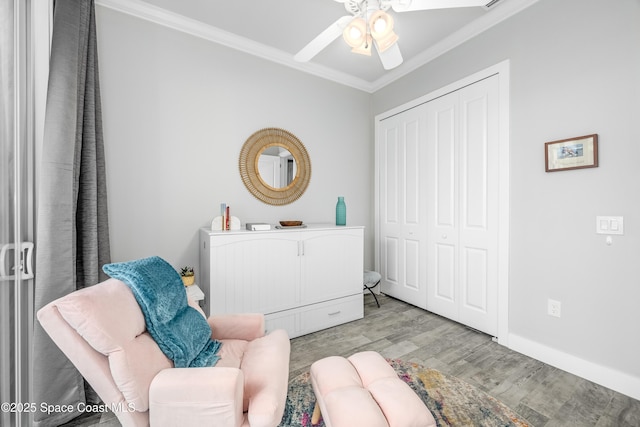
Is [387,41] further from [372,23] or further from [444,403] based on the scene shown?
[444,403]

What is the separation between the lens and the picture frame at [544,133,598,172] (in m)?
1.81

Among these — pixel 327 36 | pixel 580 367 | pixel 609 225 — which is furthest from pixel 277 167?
pixel 580 367

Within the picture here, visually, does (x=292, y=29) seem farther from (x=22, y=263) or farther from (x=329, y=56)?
(x=22, y=263)

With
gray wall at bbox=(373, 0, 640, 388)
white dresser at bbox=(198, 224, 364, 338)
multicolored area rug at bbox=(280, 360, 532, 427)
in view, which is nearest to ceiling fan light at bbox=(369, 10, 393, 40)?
gray wall at bbox=(373, 0, 640, 388)

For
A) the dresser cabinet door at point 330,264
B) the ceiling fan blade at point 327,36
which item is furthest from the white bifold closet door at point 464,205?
the ceiling fan blade at point 327,36

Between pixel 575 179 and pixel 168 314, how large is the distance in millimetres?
2641

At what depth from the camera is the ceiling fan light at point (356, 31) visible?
1516 mm

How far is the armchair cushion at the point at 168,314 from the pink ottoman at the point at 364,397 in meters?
0.57

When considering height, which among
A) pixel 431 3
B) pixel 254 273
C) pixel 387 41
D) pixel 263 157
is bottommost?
pixel 254 273

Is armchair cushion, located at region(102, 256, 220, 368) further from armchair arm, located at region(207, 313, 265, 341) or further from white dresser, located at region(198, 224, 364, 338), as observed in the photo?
white dresser, located at region(198, 224, 364, 338)

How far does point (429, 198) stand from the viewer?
9.57 feet

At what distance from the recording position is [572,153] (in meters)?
1.91

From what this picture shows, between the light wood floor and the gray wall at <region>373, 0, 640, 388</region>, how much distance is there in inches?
9.2

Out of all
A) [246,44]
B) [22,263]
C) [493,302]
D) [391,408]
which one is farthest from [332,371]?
[246,44]
